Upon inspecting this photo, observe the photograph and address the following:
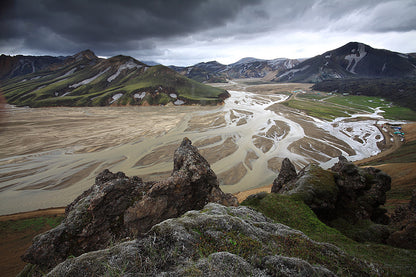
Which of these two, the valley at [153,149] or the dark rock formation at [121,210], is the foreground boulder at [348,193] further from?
the valley at [153,149]

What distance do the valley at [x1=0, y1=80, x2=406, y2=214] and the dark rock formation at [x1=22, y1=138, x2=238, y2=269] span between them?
17743 millimetres

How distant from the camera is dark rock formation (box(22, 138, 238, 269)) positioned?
9906 mm

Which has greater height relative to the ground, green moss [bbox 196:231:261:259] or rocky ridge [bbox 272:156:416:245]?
green moss [bbox 196:231:261:259]

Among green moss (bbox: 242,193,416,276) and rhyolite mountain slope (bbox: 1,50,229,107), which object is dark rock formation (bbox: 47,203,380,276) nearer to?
green moss (bbox: 242,193,416,276)

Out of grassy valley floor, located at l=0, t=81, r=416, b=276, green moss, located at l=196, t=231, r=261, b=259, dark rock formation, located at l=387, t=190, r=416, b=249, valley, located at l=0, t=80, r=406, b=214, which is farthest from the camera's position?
valley, located at l=0, t=80, r=406, b=214

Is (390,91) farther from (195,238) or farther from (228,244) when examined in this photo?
(195,238)

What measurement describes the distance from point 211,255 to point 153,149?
134ft

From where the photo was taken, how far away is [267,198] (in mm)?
15664

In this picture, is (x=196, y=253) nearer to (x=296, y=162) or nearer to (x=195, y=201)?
(x=195, y=201)

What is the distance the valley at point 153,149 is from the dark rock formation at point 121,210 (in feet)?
58.2

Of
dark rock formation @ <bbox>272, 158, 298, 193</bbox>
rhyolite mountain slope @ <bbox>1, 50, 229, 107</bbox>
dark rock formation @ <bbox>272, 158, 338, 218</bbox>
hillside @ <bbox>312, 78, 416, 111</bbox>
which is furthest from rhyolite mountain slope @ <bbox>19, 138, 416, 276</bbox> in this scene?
hillside @ <bbox>312, 78, 416, 111</bbox>

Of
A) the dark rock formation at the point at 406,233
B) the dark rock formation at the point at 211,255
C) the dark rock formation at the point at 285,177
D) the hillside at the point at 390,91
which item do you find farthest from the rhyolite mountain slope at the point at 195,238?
the hillside at the point at 390,91

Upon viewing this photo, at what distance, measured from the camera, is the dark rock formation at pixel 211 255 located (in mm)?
5113

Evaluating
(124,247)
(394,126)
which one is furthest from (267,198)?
(394,126)
